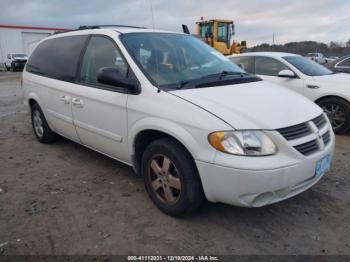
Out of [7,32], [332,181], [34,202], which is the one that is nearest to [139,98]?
[34,202]

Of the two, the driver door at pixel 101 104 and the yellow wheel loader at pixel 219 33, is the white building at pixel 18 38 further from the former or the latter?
the driver door at pixel 101 104

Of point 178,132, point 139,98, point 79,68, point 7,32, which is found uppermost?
point 7,32

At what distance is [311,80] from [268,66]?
1.00 metres

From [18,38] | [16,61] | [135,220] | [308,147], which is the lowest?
[135,220]

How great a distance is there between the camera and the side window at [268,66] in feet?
21.7

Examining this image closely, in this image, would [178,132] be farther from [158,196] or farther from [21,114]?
[21,114]

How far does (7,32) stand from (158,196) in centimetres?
4534

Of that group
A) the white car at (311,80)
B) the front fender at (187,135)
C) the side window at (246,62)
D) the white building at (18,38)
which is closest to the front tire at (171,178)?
the front fender at (187,135)

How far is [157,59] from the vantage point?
3.41 m

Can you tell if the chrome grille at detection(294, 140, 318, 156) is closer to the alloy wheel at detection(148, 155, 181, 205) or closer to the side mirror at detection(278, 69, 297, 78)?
the alloy wheel at detection(148, 155, 181, 205)

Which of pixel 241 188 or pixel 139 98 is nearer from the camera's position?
pixel 241 188

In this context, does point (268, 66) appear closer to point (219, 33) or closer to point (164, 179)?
point (164, 179)

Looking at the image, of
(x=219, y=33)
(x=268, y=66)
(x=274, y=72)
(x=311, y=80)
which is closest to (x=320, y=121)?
(x=311, y=80)

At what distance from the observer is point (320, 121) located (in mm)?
3139
